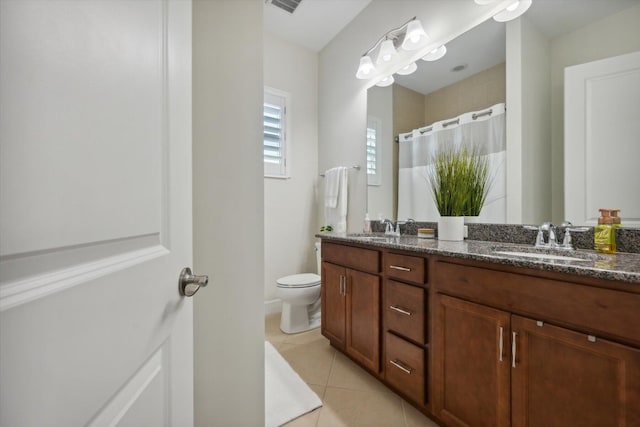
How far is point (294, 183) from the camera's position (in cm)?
282

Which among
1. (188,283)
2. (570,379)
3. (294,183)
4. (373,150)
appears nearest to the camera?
(188,283)

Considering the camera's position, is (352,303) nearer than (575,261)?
No

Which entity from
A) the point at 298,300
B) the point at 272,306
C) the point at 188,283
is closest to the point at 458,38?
the point at 188,283

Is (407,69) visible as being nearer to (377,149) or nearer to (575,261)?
(377,149)

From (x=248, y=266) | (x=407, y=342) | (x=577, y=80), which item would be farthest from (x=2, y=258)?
(x=577, y=80)

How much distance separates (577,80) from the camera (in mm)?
1222

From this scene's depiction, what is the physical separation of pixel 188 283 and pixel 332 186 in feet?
6.89

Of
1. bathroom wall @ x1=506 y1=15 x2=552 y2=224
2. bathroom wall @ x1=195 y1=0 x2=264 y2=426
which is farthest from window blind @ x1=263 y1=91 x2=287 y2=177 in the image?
bathroom wall @ x1=506 y1=15 x2=552 y2=224

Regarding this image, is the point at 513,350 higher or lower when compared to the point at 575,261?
lower

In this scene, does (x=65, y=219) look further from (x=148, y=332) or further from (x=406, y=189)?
(x=406, y=189)

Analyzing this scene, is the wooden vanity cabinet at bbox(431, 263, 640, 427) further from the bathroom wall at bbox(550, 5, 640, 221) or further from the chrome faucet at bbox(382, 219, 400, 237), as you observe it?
the chrome faucet at bbox(382, 219, 400, 237)

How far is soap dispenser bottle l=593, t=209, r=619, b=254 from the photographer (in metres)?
1.05

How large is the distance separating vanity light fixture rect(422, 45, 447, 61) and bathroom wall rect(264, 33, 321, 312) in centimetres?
138

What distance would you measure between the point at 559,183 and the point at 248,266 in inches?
58.7
